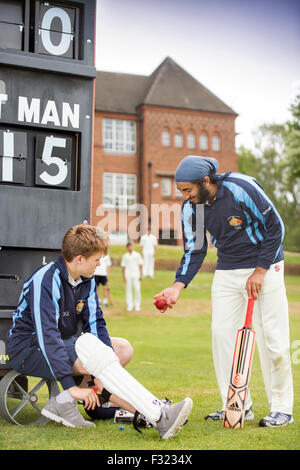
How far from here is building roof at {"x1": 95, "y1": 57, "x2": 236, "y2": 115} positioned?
3775 cm

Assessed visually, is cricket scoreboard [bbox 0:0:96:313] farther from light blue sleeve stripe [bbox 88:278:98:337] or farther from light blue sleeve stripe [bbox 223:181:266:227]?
light blue sleeve stripe [bbox 223:181:266:227]

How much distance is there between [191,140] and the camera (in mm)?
38406

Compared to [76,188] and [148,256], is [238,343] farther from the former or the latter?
[148,256]

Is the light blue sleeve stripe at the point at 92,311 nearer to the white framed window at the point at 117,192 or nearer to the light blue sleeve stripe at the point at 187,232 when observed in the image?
the light blue sleeve stripe at the point at 187,232

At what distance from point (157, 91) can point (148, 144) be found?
371cm

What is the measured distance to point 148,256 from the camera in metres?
21.8

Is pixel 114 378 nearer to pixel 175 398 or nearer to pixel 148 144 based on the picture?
pixel 175 398

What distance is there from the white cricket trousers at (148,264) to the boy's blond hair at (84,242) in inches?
707

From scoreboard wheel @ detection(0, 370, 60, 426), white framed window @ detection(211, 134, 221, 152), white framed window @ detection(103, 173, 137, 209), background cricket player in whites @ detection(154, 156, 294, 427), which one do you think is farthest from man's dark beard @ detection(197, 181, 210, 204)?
white framed window @ detection(211, 134, 221, 152)

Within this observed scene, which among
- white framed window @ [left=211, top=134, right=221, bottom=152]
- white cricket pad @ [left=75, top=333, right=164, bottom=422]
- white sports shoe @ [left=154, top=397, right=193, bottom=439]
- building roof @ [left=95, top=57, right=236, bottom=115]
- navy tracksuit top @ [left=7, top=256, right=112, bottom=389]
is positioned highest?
building roof @ [left=95, top=57, right=236, bottom=115]

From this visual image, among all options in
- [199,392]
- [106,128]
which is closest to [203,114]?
[106,128]

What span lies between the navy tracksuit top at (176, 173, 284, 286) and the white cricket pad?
1020 mm

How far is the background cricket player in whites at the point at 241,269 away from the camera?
3.83 meters

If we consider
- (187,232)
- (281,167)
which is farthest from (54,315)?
(281,167)
